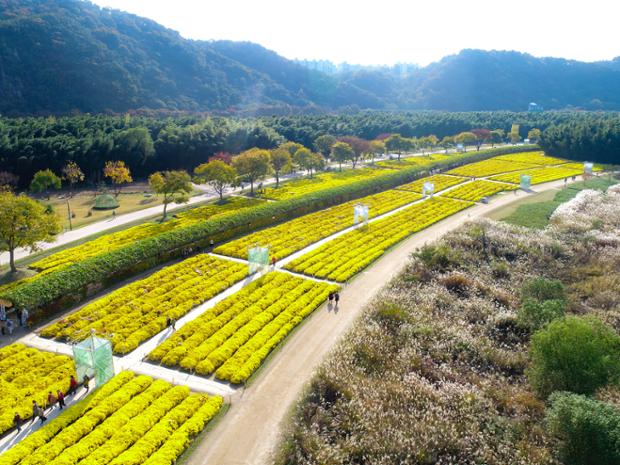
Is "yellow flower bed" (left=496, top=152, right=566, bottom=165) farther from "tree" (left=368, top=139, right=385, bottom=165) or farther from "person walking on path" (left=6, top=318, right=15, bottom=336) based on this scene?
"person walking on path" (left=6, top=318, right=15, bottom=336)

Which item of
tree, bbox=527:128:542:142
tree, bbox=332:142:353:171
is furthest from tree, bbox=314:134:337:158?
tree, bbox=527:128:542:142

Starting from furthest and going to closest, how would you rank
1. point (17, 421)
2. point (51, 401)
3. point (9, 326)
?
point (9, 326), point (51, 401), point (17, 421)

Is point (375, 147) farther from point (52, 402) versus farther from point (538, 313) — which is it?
point (52, 402)

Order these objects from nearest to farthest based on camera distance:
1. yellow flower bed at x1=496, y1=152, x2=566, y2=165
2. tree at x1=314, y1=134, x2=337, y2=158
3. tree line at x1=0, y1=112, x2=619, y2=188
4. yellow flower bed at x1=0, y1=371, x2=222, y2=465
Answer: yellow flower bed at x1=0, y1=371, x2=222, y2=465
tree line at x1=0, y1=112, x2=619, y2=188
tree at x1=314, y1=134, x2=337, y2=158
yellow flower bed at x1=496, y1=152, x2=566, y2=165

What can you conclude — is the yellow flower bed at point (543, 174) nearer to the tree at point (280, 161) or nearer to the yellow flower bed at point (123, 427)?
the tree at point (280, 161)

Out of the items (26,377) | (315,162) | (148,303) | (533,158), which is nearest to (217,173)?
(315,162)

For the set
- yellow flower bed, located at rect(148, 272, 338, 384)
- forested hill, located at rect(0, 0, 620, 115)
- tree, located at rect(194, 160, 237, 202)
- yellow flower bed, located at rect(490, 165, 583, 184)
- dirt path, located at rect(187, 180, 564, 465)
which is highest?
forested hill, located at rect(0, 0, 620, 115)

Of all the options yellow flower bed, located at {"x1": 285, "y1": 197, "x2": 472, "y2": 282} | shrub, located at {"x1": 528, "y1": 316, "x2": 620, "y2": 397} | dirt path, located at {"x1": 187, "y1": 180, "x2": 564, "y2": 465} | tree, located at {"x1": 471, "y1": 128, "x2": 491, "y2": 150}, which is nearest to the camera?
dirt path, located at {"x1": 187, "y1": 180, "x2": 564, "y2": 465}

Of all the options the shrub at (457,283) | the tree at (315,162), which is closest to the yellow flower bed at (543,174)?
the tree at (315,162)
